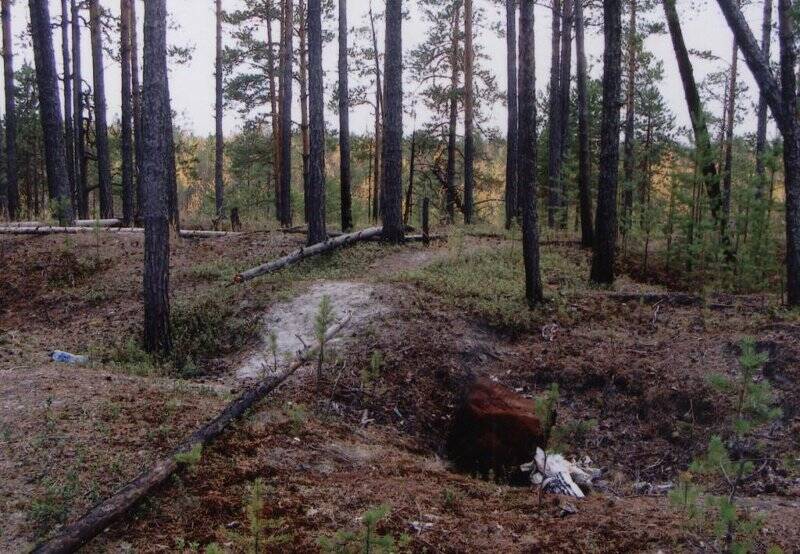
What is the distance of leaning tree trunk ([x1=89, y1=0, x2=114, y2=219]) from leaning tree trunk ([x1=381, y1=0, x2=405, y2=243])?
1205 centimetres

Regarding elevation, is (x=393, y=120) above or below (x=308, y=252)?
above

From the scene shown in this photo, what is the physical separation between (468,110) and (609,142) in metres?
11.6

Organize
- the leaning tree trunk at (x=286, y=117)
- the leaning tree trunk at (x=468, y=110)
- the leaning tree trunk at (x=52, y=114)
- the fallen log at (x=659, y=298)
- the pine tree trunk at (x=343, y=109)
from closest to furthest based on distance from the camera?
the fallen log at (x=659, y=298), the leaning tree trunk at (x=52, y=114), the pine tree trunk at (x=343, y=109), the leaning tree trunk at (x=286, y=117), the leaning tree trunk at (x=468, y=110)

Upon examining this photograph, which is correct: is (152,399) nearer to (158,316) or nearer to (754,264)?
(158,316)

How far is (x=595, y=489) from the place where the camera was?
5832 millimetres

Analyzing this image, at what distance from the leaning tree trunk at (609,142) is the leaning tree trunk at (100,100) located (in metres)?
17.5

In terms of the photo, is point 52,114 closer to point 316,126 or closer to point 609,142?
point 316,126

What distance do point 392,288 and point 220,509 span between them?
6.30m

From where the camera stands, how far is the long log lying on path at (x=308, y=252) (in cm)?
1150

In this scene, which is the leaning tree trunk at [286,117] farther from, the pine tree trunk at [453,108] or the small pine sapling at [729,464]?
the small pine sapling at [729,464]

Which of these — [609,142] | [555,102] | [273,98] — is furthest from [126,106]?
[609,142]

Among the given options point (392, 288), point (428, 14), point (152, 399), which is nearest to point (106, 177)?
point (428, 14)

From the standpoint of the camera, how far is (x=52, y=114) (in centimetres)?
1503

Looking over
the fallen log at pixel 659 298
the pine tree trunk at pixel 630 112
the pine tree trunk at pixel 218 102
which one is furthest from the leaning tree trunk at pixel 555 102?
the pine tree trunk at pixel 218 102
